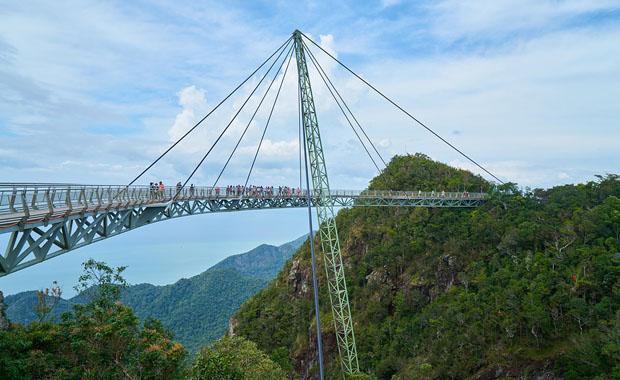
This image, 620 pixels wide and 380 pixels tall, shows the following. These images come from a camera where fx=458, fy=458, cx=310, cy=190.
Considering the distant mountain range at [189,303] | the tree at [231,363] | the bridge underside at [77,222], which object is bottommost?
the distant mountain range at [189,303]

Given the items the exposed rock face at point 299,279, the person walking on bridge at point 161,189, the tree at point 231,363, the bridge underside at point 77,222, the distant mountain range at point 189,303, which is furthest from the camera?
the distant mountain range at point 189,303

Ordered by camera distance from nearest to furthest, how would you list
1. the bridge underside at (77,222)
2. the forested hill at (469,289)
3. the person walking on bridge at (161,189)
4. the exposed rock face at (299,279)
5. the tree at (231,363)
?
1. the bridge underside at (77,222)
2. the tree at (231,363)
3. the person walking on bridge at (161,189)
4. the forested hill at (469,289)
5. the exposed rock face at (299,279)

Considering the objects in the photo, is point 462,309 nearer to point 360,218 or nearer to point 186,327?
point 360,218

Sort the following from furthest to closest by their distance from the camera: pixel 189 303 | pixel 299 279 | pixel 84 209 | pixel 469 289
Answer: pixel 189 303 → pixel 299 279 → pixel 469 289 → pixel 84 209

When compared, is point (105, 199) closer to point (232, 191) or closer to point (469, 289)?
point (232, 191)

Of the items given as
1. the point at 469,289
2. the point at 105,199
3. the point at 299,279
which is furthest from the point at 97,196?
the point at 299,279

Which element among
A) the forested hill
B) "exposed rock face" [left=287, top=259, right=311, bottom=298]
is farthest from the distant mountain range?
the forested hill

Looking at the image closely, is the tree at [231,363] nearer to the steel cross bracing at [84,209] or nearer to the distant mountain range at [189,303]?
the steel cross bracing at [84,209]

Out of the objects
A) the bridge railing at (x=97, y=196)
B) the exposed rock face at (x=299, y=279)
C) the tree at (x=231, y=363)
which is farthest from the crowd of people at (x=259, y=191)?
the exposed rock face at (x=299, y=279)

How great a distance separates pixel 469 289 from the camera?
41.4 meters

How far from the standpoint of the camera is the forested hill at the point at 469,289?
3105 centimetres

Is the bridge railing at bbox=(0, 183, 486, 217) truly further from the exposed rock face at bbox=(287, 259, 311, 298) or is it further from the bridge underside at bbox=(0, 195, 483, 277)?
the exposed rock face at bbox=(287, 259, 311, 298)

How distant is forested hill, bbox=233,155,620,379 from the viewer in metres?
31.0

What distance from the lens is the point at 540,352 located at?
31.2 metres
